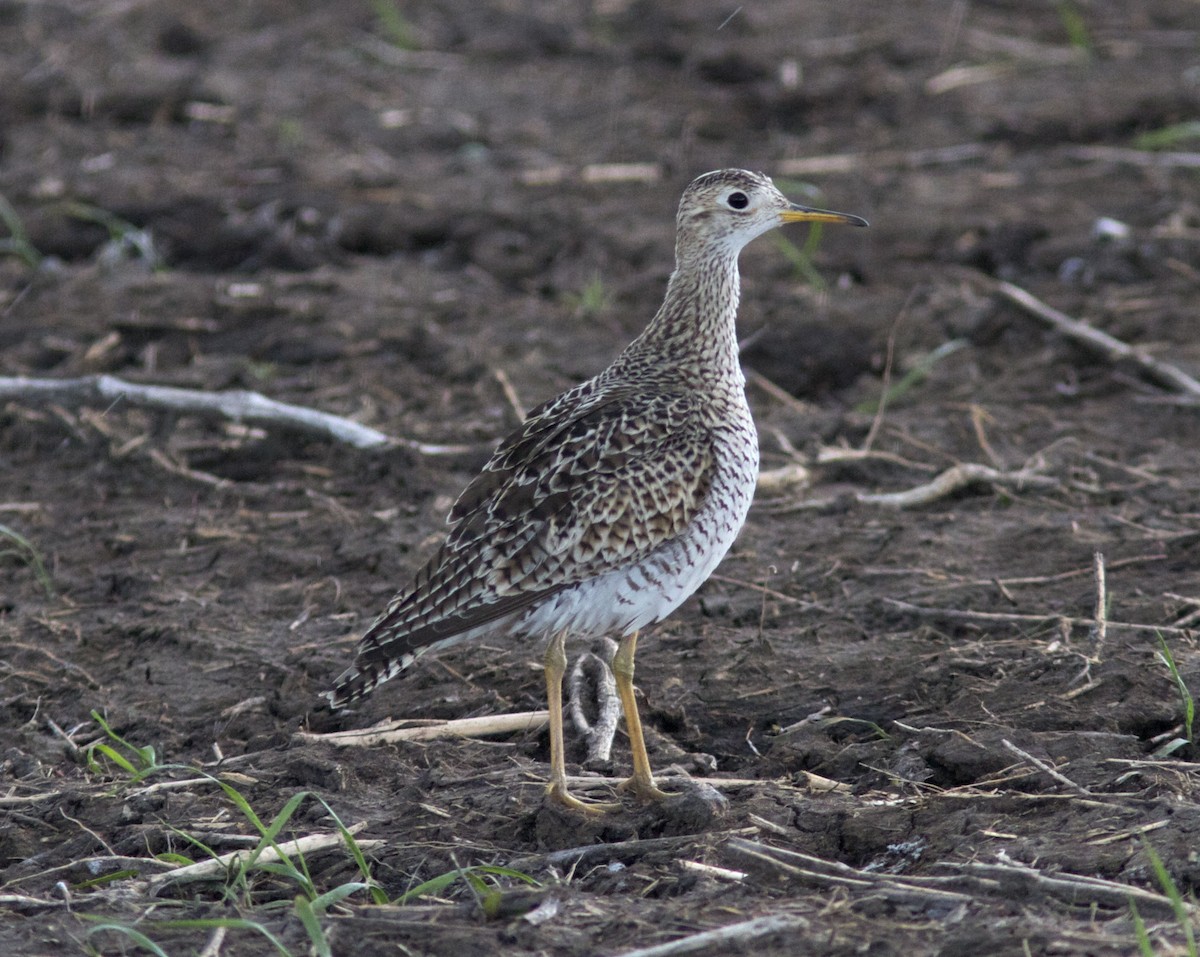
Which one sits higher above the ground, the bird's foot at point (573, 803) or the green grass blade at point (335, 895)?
the green grass blade at point (335, 895)

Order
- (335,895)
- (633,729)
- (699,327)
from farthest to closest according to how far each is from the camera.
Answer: (699,327), (633,729), (335,895)

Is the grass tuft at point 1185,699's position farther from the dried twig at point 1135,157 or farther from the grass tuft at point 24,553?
the dried twig at point 1135,157

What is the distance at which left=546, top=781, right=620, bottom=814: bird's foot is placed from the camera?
472cm

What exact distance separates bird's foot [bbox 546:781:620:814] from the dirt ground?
0.21ft

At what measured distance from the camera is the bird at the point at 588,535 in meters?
4.85

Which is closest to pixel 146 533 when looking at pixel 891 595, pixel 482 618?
pixel 482 618

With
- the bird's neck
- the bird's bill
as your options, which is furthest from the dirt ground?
the bird's bill

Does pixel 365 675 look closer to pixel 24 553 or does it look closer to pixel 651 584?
pixel 651 584

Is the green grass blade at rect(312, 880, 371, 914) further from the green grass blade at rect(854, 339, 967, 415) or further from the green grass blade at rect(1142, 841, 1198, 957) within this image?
the green grass blade at rect(854, 339, 967, 415)

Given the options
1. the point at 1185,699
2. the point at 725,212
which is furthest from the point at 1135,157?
the point at 1185,699

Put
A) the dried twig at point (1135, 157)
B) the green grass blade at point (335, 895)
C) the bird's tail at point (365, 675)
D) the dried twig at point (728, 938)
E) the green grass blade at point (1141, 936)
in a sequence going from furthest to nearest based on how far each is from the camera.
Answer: the dried twig at point (1135, 157) → the bird's tail at point (365, 675) → the green grass blade at point (335, 895) → the dried twig at point (728, 938) → the green grass blade at point (1141, 936)

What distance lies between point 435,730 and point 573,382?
3.20m

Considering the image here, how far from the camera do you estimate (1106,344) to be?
26.8ft

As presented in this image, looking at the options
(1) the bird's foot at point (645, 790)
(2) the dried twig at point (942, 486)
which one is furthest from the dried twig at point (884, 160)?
(1) the bird's foot at point (645, 790)
